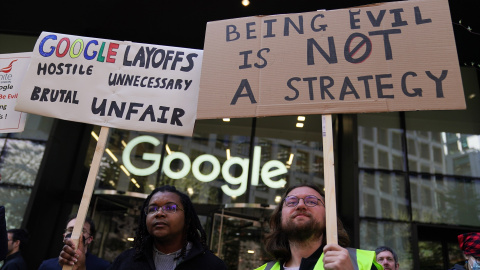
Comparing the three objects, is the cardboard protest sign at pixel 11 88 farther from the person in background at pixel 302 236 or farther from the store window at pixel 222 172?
the store window at pixel 222 172

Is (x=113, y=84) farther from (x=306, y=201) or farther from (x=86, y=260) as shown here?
(x=306, y=201)

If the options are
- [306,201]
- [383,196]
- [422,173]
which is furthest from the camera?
[422,173]

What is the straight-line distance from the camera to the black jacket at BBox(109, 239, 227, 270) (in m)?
2.94

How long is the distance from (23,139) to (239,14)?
17.0 feet

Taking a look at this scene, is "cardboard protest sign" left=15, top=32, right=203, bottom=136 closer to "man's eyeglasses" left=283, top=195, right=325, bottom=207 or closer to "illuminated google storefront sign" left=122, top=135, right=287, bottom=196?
"man's eyeglasses" left=283, top=195, right=325, bottom=207

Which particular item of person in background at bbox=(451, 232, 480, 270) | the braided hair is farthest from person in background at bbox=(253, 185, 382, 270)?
person in background at bbox=(451, 232, 480, 270)

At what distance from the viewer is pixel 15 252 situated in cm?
495

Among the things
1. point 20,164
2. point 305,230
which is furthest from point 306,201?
point 20,164

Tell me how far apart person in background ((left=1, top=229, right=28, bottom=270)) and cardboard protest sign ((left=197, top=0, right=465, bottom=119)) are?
307 centimetres

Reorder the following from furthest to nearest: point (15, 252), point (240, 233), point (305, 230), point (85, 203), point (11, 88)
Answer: point (240, 233) < point (15, 252) < point (11, 88) < point (85, 203) < point (305, 230)

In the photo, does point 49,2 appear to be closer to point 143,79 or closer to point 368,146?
point 143,79

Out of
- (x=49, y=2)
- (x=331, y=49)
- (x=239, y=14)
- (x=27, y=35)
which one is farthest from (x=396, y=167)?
(x=27, y=35)

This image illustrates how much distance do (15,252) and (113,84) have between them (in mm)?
2699

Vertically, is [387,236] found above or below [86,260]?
above
